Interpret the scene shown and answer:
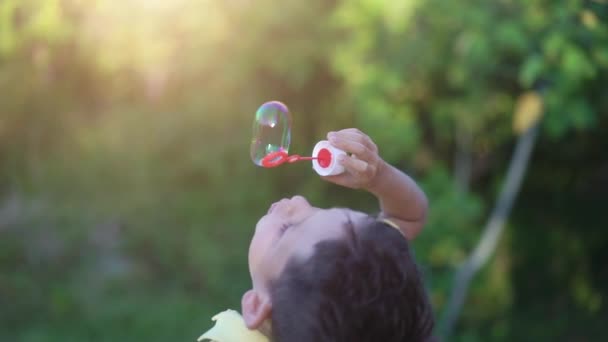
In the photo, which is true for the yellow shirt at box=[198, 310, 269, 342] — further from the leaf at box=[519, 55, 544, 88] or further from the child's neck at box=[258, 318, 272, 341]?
the leaf at box=[519, 55, 544, 88]

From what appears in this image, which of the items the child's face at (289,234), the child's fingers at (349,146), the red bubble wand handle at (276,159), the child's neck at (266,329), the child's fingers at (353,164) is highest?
the red bubble wand handle at (276,159)

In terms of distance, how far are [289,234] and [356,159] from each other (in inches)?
9.5

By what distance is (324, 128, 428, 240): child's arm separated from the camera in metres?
1.69

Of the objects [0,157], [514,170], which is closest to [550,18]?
[514,170]

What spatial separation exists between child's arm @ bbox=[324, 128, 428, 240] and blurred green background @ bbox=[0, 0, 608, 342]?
9.37 ft

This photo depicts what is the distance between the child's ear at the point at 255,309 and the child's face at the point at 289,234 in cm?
2

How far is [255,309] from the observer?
1568 millimetres

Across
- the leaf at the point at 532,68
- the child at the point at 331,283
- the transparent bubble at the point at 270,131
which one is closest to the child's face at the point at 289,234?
Answer: the child at the point at 331,283

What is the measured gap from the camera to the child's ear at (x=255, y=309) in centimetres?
154

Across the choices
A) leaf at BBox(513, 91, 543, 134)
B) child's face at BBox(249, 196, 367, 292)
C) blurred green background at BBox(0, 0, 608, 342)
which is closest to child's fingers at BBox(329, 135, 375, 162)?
child's face at BBox(249, 196, 367, 292)

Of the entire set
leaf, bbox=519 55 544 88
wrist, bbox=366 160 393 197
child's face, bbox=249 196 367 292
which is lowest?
child's face, bbox=249 196 367 292

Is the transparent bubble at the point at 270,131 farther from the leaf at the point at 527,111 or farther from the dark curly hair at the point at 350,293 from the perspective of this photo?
the leaf at the point at 527,111

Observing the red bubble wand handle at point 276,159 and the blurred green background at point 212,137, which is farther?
the blurred green background at point 212,137

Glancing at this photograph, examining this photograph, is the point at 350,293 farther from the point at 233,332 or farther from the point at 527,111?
the point at 527,111
